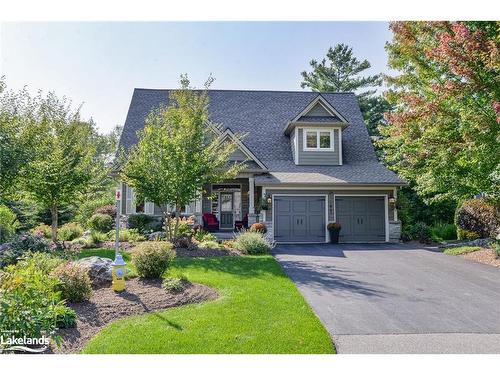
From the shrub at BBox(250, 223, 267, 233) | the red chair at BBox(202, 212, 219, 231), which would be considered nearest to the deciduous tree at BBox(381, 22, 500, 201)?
the shrub at BBox(250, 223, 267, 233)

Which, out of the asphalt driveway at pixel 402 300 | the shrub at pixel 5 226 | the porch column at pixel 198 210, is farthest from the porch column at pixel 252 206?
the shrub at pixel 5 226

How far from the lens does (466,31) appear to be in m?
9.23

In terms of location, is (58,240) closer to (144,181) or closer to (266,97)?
(144,181)

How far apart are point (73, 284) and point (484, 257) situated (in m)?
11.4

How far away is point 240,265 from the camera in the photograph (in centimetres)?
1011

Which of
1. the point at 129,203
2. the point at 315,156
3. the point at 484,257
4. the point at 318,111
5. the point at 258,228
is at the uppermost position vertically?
the point at 318,111

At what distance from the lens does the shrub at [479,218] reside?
1513 centimetres

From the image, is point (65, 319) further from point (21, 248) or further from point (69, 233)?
point (69, 233)

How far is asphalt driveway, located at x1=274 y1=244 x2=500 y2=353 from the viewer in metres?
5.16

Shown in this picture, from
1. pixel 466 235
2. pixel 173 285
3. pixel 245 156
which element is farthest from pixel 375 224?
pixel 173 285

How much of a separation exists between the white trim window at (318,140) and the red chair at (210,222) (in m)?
5.48

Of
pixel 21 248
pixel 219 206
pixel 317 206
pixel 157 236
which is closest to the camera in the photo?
pixel 21 248

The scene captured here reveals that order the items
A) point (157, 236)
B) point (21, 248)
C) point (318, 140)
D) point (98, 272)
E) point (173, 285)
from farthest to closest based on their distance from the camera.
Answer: point (318, 140), point (157, 236), point (21, 248), point (98, 272), point (173, 285)

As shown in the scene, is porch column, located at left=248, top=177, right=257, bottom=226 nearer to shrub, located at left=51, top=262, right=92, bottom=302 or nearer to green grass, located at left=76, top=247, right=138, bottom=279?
green grass, located at left=76, top=247, right=138, bottom=279
